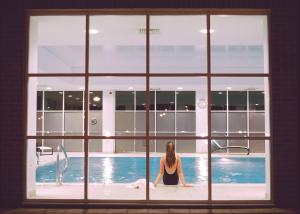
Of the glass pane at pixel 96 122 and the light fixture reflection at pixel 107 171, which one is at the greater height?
the glass pane at pixel 96 122

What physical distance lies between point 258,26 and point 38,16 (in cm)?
444

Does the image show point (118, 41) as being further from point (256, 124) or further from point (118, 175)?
point (256, 124)

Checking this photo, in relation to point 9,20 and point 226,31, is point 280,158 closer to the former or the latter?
point 226,31

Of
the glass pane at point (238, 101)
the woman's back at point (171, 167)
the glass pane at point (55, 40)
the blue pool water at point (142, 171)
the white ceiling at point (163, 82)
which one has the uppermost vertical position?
Answer: the glass pane at point (55, 40)

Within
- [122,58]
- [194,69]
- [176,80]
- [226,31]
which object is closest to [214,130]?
Answer: [176,80]

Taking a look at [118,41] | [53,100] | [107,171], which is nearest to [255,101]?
[53,100]

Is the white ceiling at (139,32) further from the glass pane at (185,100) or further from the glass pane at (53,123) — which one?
the glass pane at (185,100)

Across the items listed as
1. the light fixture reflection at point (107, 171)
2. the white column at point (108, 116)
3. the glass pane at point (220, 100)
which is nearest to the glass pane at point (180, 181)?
the light fixture reflection at point (107, 171)

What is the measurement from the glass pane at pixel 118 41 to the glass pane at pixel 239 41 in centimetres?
172

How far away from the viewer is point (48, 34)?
959 centimetres

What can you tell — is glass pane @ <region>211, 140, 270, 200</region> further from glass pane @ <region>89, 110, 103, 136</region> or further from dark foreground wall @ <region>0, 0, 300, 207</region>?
glass pane @ <region>89, 110, 103, 136</region>

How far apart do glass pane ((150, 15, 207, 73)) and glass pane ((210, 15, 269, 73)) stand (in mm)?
380

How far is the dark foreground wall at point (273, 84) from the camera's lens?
7191mm

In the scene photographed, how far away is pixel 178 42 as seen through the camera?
10953 mm
